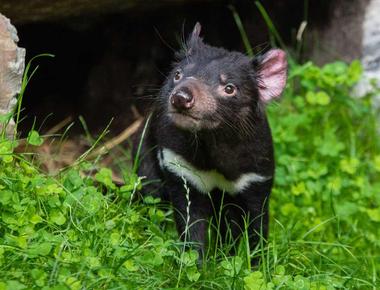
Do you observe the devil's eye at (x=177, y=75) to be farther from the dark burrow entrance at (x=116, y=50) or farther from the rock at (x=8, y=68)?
the dark burrow entrance at (x=116, y=50)

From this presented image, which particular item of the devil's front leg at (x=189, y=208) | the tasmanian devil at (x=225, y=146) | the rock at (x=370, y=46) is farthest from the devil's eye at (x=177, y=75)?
the rock at (x=370, y=46)

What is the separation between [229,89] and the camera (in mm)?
4188

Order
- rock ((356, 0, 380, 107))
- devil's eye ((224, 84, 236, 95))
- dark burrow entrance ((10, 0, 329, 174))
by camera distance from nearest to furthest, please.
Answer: devil's eye ((224, 84, 236, 95))
rock ((356, 0, 380, 107))
dark burrow entrance ((10, 0, 329, 174))

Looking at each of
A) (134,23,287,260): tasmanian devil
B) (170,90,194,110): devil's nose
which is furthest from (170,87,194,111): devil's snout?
(134,23,287,260): tasmanian devil

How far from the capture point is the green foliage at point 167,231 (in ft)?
11.5

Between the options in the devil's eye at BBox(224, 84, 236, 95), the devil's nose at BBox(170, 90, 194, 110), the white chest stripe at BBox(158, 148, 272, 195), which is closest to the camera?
the devil's nose at BBox(170, 90, 194, 110)

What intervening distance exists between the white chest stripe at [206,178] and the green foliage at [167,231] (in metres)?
0.22

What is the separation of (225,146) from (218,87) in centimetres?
34

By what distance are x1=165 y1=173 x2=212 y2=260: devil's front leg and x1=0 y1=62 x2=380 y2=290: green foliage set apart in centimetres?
11

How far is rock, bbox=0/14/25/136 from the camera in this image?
4.19 metres

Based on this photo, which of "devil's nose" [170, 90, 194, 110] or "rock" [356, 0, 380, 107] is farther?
"rock" [356, 0, 380, 107]

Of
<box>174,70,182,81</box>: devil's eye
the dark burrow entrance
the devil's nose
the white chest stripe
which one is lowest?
the dark burrow entrance

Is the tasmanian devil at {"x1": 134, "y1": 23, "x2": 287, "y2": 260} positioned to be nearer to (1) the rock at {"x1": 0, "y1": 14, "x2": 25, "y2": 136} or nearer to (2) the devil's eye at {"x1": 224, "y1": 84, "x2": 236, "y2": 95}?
(2) the devil's eye at {"x1": 224, "y1": 84, "x2": 236, "y2": 95}

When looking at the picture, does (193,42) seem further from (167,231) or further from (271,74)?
(167,231)
